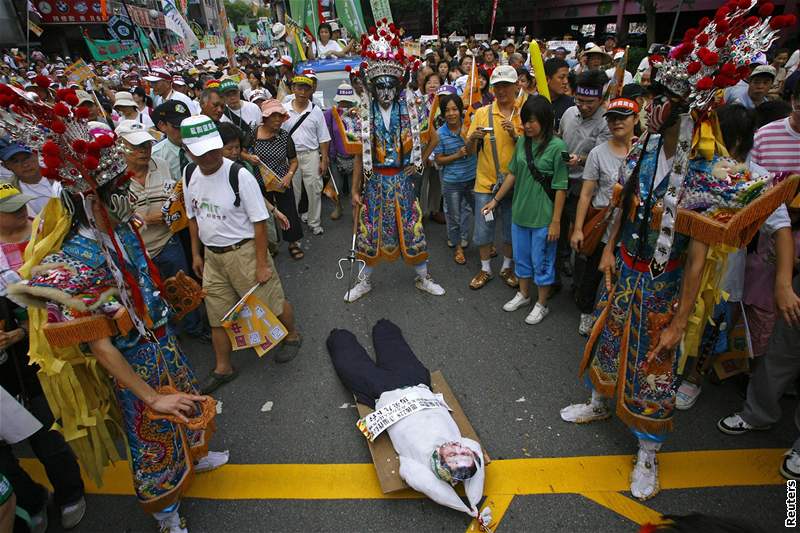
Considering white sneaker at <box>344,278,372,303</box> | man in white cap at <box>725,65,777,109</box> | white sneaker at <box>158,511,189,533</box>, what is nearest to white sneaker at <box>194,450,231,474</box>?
white sneaker at <box>158,511,189,533</box>

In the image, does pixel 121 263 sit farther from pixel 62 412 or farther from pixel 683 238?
pixel 683 238

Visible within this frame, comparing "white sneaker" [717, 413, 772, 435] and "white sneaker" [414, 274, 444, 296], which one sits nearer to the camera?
"white sneaker" [717, 413, 772, 435]

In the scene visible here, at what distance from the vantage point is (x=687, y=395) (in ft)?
10.7

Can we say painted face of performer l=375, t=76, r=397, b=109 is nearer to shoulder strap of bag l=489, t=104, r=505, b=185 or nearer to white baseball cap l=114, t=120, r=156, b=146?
shoulder strap of bag l=489, t=104, r=505, b=185

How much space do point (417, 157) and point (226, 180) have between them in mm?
1894

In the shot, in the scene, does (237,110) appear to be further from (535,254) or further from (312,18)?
(312,18)

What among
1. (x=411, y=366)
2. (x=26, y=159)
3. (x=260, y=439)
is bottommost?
(x=260, y=439)

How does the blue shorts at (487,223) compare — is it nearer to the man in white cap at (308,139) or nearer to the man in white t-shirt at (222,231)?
the man in white t-shirt at (222,231)

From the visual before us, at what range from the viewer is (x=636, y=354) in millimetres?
2527

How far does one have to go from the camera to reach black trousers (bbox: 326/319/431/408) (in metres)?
3.27

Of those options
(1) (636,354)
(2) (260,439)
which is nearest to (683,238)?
(1) (636,354)

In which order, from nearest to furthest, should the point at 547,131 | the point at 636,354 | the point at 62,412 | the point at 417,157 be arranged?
the point at 62,412 < the point at 636,354 < the point at 547,131 < the point at 417,157

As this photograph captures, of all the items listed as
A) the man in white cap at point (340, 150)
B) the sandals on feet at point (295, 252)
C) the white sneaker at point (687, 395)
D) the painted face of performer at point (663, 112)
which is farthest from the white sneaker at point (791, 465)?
the man in white cap at point (340, 150)

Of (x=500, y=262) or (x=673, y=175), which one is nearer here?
(x=673, y=175)
